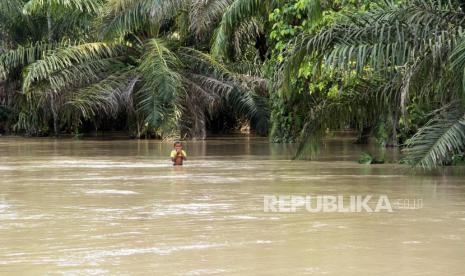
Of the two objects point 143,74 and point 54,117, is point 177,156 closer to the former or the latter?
point 143,74

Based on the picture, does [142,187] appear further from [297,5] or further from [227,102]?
[227,102]

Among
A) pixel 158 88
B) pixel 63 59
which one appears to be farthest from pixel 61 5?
pixel 158 88

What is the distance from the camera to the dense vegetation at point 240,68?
12.3 meters

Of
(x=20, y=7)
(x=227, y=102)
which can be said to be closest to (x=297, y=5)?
(x=227, y=102)

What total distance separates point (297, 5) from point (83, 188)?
8367mm

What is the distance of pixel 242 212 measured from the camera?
8.91 meters

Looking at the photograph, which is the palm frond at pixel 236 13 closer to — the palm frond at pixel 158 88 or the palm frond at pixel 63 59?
the palm frond at pixel 158 88

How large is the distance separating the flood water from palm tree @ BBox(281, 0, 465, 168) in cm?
60

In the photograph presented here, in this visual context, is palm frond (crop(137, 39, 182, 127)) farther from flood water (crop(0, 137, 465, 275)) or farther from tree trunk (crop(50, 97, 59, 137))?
flood water (crop(0, 137, 465, 275))

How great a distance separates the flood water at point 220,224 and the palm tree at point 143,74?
11395mm

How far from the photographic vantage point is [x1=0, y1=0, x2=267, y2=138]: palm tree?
1024 inches

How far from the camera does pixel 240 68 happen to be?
28469 millimetres

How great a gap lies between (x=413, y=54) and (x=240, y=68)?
659 inches

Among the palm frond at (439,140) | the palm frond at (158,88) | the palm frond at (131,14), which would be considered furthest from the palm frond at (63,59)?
the palm frond at (439,140)
